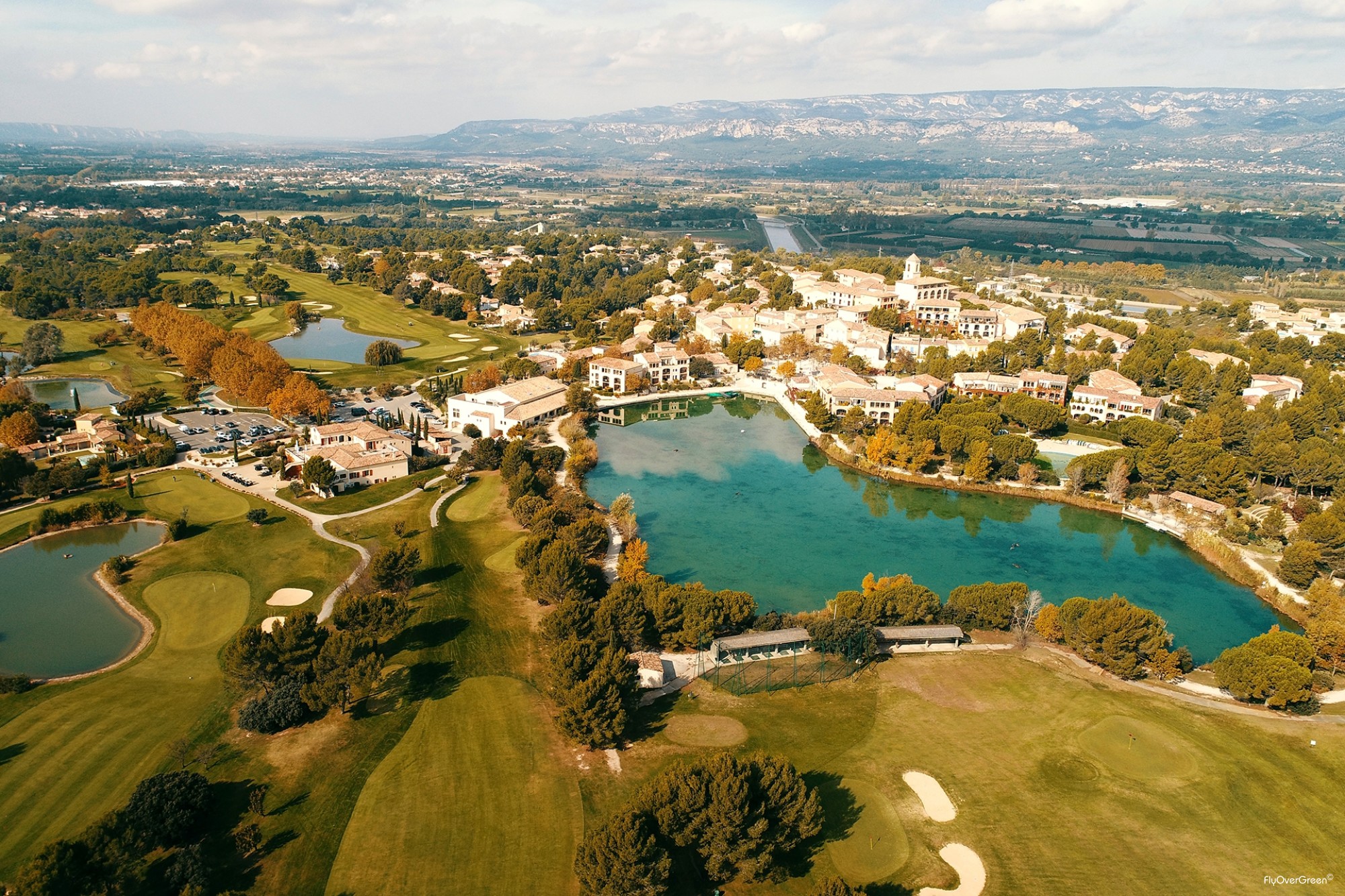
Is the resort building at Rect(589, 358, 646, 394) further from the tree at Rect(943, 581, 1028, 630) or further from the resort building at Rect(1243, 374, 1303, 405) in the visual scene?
the resort building at Rect(1243, 374, 1303, 405)

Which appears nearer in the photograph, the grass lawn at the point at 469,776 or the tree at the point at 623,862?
the tree at the point at 623,862

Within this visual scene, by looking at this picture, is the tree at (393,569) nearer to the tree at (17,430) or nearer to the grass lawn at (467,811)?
the grass lawn at (467,811)

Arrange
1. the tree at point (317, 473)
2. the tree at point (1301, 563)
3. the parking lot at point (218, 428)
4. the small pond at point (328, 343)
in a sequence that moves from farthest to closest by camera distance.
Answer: the small pond at point (328, 343) → the parking lot at point (218, 428) → the tree at point (317, 473) → the tree at point (1301, 563)

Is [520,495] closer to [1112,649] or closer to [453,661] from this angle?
[453,661]

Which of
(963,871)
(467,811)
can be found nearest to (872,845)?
(963,871)

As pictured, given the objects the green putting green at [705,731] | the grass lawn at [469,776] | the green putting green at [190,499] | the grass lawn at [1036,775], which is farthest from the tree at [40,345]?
the green putting green at [705,731]

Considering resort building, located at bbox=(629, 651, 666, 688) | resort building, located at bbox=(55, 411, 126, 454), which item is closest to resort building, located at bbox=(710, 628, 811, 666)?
resort building, located at bbox=(629, 651, 666, 688)
